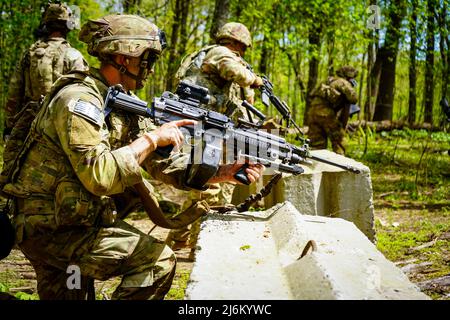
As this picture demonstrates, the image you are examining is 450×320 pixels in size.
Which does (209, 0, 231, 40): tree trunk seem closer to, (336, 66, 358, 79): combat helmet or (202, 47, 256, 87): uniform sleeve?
(202, 47, 256, 87): uniform sleeve

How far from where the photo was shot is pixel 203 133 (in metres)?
3.47

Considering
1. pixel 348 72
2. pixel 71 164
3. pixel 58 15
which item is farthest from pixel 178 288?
pixel 348 72

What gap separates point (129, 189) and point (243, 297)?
60.3 inches

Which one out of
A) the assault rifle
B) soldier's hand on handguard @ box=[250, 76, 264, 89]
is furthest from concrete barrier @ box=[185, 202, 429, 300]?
soldier's hand on handguard @ box=[250, 76, 264, 89]

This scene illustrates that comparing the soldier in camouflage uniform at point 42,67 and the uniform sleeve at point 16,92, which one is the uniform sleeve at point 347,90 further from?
the uniform sleeve at point 16,92

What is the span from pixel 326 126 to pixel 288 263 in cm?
810

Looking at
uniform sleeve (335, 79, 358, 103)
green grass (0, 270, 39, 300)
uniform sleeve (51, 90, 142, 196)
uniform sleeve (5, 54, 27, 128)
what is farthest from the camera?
uniform sleeve (335, 79, 358, 103)

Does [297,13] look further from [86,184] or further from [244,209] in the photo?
[86,184]

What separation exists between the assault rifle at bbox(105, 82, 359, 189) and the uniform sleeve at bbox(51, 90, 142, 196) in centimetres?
31

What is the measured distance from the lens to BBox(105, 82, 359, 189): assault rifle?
3.26 meters

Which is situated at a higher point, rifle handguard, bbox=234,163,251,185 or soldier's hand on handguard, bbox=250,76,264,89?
soldier's hand on handguard, bbox=250,76,264,89

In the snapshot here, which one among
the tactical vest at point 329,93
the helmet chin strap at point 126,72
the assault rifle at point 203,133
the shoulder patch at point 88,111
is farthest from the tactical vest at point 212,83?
the tactical vest at point 329,93

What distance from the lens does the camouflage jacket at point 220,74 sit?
231 inches

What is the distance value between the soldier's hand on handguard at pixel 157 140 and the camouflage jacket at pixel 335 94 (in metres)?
7.53
